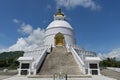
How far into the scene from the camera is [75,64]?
21.3 m

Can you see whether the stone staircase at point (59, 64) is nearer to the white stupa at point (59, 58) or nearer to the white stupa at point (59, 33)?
the white stupa at point (59, 58)

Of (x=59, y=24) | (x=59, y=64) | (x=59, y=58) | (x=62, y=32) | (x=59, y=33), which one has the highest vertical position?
(x=59, y=24)

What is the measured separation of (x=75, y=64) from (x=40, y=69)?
14.0 feet

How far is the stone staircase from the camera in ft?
61.7

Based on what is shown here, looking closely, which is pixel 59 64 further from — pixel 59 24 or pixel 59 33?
pixel 59 24

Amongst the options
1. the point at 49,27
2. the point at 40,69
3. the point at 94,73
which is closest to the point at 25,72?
the point at 40,69

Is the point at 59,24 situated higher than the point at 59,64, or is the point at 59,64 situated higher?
the point at 59,24

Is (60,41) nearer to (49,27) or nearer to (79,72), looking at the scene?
(49,27)

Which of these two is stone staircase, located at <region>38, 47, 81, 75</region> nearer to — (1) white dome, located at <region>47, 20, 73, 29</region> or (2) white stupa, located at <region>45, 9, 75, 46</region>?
(2) white stupa, located at <region>45, 9, 75, 46</region>

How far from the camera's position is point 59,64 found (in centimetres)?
2125

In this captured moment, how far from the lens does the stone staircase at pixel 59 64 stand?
1880cm

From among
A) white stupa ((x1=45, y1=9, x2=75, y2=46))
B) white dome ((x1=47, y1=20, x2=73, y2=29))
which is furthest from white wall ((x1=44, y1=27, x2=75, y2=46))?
white dome ((x1=47, y1=20, x2=73, y2=29))

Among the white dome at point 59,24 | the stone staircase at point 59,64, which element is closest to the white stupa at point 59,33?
the white dome at point 59,24

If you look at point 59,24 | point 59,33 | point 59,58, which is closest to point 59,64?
point 59,58
